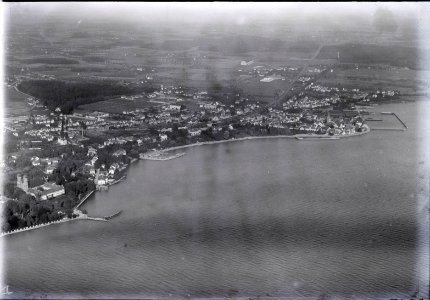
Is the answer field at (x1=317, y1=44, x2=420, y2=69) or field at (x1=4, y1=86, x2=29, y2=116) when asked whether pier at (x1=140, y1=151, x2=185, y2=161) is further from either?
field at (x1=317, y1=44, x2=420, y2=69)

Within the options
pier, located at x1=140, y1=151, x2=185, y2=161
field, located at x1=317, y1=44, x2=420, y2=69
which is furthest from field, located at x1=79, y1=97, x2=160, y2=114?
field, located at x1=317, y1=44, x2=420, y2=69

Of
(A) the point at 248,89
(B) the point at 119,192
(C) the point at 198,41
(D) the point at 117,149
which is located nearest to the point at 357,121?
(A) the point at 248,89

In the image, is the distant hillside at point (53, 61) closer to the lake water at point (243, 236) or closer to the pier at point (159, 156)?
the pier at point (159, 156)

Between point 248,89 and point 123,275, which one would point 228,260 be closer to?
point 123,275

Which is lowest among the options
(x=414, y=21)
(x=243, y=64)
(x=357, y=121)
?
(x=357, y=121)

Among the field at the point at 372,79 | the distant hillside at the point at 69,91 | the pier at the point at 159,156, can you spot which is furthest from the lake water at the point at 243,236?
the field at the point at 372,79

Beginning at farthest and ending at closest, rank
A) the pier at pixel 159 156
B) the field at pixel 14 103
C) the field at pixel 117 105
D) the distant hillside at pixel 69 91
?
the field at pixel 117 105 → the distant hillside at pixel 69 91 → the field at pixel 14 103 → the pier at pixel 159 156
